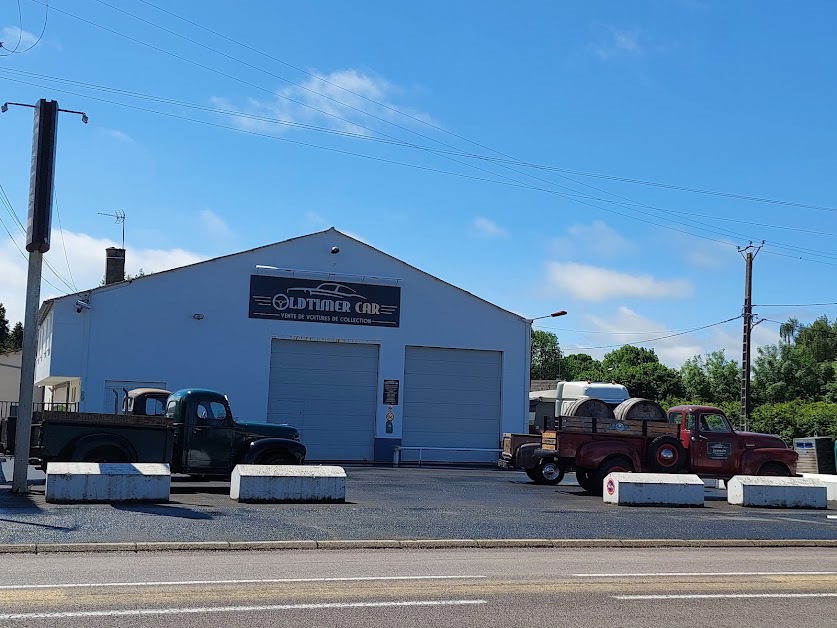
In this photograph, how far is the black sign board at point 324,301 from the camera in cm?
3338

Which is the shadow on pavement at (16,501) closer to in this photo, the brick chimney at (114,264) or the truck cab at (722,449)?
the truck cab at (722,449)

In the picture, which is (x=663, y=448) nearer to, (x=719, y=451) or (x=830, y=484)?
(x=719, y=451)

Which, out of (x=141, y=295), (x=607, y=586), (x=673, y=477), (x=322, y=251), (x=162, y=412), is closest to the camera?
(x=607, y=586)

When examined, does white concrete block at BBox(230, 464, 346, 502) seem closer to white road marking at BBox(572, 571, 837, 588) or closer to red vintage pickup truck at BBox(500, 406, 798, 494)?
red vintage pickup truck at BBox(500, 406, 798, 494)

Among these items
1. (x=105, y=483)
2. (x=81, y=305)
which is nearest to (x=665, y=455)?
(x=105, y=483)

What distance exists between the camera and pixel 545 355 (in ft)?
417

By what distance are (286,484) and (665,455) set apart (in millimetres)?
9393

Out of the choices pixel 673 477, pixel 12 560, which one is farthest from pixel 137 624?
pixel 673 477

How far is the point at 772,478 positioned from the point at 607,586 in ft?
39.9

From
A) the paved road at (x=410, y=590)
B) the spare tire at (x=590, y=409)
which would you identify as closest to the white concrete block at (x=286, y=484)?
the paved road at (x=410, y=590)

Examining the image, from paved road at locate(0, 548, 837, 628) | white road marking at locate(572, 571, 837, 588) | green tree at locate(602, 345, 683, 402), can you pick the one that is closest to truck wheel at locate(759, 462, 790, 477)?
paved road at locate(0, 548, 837, 628)

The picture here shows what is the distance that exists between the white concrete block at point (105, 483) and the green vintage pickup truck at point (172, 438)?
211 cm

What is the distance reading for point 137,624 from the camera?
7.14m

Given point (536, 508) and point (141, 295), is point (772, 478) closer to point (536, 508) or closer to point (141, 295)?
point (536, 508)
